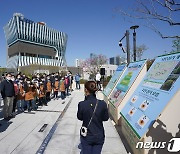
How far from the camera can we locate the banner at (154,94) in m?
3.76

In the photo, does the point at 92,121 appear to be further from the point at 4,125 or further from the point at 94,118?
the point at 4,125

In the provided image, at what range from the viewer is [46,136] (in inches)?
237

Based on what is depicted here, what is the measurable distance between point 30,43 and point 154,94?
250ft

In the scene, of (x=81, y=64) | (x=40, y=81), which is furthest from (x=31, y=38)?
(x=40, y=81)

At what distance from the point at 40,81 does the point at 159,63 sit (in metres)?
7.63

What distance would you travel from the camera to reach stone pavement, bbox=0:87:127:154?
5016mm

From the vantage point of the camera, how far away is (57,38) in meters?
90.7

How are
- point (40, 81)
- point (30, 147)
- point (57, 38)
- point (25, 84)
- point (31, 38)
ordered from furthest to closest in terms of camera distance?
point (57, 38) < point (31, 38) < point (40, 81) < point (25, 84) < point (30, 147)

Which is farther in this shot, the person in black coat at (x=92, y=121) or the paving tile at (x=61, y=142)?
the paving tile at (x=61, y=142)

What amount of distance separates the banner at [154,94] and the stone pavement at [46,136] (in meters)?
1.11

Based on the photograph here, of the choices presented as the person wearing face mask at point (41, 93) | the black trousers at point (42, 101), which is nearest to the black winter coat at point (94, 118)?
the person wearing face mask at point (41, 93)

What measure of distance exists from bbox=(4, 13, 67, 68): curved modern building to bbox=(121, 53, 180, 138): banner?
67.2m

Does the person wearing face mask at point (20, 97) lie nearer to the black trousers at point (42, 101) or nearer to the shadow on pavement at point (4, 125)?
the black trousers at point (42, 101)

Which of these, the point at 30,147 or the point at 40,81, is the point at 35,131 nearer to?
the point at 30,147
